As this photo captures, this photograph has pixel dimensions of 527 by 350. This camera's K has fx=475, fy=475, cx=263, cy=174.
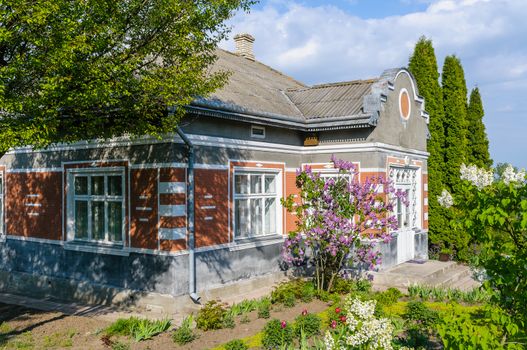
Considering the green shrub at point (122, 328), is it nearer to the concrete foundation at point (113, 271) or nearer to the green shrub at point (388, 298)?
the concrete foundation at point (113, 271)

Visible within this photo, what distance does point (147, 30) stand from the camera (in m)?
8.05

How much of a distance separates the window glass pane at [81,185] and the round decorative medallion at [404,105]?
8.90m

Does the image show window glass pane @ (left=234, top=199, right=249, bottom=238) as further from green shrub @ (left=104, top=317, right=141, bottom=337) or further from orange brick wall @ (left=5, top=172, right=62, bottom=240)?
orange brick wall @ (left=5, top=172, right=62, bottom=240)

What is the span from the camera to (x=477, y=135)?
18562 mm

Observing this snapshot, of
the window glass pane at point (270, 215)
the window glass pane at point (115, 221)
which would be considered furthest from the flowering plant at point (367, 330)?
the window glass pane at point (270, 215)

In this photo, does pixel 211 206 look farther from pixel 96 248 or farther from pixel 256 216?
pixel 96 248

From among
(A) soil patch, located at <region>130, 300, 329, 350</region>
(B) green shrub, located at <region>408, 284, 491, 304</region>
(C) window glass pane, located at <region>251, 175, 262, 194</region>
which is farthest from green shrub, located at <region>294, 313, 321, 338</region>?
(C) window glass pane, located at <region>251, 175, 262, 194</region>

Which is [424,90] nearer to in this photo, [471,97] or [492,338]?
[471,97]

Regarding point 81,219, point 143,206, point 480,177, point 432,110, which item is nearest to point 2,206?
point 81,219

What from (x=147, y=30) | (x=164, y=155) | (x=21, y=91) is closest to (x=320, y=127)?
(x=164, y=155)

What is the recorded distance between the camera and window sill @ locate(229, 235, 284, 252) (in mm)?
11258

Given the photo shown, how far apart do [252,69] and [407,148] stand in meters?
6.38

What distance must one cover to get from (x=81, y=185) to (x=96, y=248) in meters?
1.71

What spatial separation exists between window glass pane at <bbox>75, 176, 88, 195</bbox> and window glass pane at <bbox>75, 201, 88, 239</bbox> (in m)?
0.25
